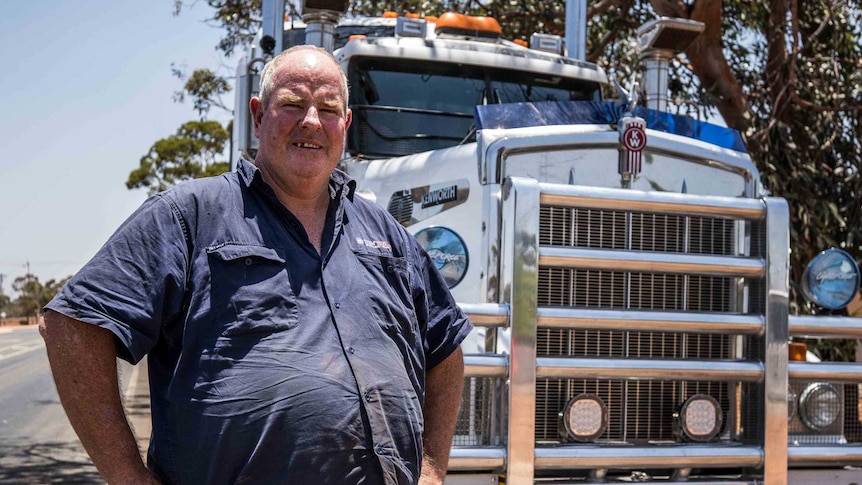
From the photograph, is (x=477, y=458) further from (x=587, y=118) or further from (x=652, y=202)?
(x=587, y=118)

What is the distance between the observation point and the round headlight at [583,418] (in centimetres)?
427

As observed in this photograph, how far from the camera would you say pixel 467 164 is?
475 centimetres

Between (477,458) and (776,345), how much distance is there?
1.44 metres

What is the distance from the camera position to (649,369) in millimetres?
4379

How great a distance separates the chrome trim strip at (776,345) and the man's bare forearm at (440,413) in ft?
6.56

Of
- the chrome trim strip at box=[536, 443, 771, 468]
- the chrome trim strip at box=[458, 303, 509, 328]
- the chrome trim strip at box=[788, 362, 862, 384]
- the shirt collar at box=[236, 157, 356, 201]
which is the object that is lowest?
the chrome trim strip at box=[536, 443, 771, 468]

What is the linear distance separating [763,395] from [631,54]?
11.2 metres

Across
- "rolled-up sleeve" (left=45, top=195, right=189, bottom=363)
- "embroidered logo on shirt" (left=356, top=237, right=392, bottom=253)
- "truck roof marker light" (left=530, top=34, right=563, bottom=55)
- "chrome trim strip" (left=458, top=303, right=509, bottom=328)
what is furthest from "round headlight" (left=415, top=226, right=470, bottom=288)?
"truck roof marker light" (left=530, top=34, right=563, bottom=55)

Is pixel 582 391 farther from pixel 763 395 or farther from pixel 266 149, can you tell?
pixel 266 149

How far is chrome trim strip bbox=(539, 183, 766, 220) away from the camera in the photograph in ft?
14.0

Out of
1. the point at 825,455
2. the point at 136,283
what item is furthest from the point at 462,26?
the point at 136,283

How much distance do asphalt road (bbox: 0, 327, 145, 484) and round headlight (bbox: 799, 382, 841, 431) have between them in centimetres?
419

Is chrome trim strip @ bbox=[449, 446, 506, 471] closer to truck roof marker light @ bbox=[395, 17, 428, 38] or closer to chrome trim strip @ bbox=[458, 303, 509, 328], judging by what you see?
chrome trim strip @ bbox=[458, 303, 509, 328]

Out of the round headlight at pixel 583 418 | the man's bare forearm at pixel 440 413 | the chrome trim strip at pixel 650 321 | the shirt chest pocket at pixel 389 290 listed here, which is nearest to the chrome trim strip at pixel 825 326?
the chrome trim strip at pixel 650 321
